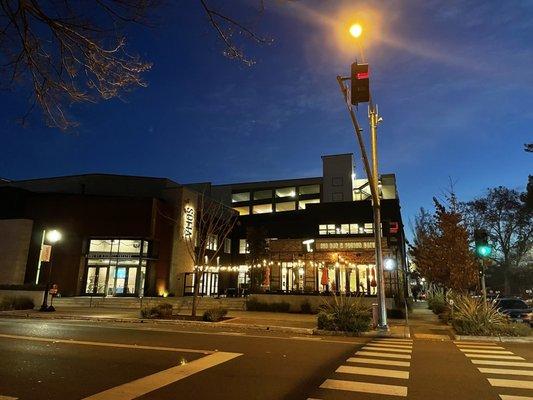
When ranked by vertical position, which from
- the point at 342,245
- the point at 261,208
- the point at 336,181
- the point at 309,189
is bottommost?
the point at 342,245

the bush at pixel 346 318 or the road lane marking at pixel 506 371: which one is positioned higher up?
the bush at pixel 346 318

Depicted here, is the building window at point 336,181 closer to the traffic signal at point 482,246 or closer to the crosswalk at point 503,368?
the traffic signal at point 482,246

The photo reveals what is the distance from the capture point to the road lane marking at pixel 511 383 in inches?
286

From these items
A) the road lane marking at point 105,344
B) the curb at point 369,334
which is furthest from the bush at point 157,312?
the curb at point 369,334

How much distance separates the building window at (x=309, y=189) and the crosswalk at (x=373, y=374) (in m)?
56.8

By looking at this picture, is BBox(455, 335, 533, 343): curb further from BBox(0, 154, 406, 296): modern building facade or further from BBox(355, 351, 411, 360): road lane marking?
BBox(0, 154, 406, 296): modern building facade

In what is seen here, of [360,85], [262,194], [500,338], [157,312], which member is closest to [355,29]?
[360,85]

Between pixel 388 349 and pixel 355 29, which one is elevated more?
pixel 355 29

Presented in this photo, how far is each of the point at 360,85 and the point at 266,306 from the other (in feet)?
65.3

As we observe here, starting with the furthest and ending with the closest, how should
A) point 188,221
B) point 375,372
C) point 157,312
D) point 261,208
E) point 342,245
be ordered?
point 261,208 < point 188,221 < point 342,245 < point 157,312 < point 375,372

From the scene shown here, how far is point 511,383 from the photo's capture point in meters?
7.49

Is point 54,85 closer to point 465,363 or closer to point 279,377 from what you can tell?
point 279,377

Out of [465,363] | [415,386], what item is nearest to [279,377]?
[415,386]

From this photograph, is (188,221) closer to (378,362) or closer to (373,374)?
(378,362)
